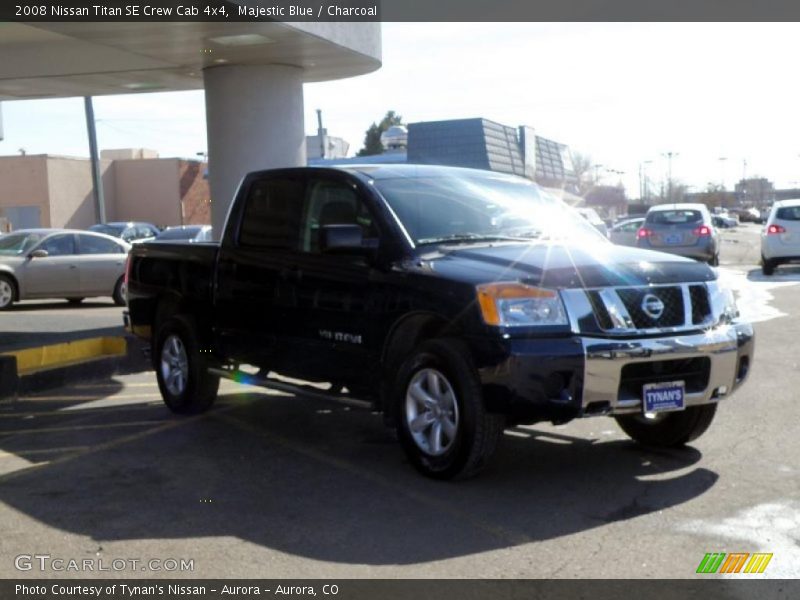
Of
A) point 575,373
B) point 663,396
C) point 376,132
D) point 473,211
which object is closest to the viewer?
point 575,373

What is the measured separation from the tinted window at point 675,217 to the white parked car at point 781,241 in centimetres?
165

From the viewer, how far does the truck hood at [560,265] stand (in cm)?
603

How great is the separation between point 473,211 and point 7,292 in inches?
525

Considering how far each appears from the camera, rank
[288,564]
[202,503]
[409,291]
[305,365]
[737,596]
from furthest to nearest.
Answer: [305,365], [409,291], [202,503], [288,564], [737,596]

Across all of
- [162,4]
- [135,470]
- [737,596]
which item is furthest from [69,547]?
[162,4]

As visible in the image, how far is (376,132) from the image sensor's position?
270ft

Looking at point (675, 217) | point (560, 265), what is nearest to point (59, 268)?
point (675, 217)

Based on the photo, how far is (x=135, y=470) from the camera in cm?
682

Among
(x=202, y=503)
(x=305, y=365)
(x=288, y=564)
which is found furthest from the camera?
(x=305, y=365)

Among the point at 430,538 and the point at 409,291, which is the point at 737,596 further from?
the point at 409,291

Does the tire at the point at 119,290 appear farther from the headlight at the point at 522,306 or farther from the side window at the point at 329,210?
the headlight at the point at 522,306

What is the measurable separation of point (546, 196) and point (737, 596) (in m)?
4.11

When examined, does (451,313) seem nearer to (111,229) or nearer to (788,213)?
(788,213)

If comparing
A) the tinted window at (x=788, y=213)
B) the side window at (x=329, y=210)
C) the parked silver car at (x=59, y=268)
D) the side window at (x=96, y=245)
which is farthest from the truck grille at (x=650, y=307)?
the tinted window at (x=788, y=213)
